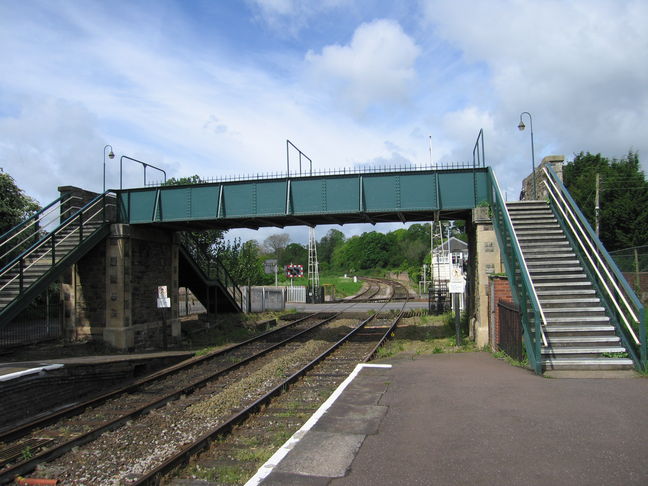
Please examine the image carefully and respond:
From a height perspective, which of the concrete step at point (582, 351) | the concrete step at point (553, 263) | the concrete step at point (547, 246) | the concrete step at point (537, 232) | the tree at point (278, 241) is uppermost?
the tree at point (278, 241)

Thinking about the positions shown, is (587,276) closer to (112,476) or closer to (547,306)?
(547,306)

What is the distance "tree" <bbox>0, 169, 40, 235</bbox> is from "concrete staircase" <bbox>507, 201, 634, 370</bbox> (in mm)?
23238

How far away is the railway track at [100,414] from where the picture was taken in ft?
23.1

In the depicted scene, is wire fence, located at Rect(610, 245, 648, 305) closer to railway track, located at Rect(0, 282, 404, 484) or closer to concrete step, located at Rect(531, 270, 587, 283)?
concrete step, located at Rect(531, 270, 587, 283)

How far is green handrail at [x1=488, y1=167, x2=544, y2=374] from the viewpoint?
8688mm

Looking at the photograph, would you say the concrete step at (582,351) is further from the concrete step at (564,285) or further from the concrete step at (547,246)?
the concrete step at (547,246)

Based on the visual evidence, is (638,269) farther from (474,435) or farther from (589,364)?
(474,435)

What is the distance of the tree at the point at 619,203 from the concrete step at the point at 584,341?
2793 centimetres

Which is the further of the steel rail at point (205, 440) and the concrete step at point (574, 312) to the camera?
the concrete step at point (574, 312)

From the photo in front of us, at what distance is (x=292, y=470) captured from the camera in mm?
5074

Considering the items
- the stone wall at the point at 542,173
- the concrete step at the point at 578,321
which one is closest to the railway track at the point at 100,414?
the concrete step at the point at 578,321

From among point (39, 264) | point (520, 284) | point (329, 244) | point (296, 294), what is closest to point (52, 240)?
point (39, 264)

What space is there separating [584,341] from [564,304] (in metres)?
1.25

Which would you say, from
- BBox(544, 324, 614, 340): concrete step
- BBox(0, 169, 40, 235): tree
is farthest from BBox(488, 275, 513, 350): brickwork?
BBox(0, 169, 40, 235): tree
